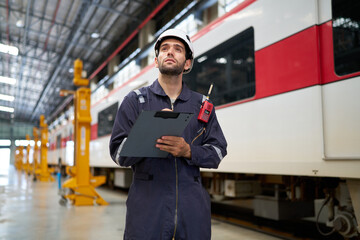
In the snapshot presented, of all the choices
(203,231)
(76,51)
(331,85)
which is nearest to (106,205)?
(331,85)

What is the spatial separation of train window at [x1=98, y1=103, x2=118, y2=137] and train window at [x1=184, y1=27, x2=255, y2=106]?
4.41m

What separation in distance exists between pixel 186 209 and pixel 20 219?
4.94m

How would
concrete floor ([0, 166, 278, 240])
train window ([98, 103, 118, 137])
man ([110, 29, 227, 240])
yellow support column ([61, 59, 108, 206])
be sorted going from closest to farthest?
man ([110, 29, 227, 240]) < concrete floor ([0, 166, 278, 240]) < yellow support column ([61, 59, 108, 206]) < train window ([98, 103, 118, 137])

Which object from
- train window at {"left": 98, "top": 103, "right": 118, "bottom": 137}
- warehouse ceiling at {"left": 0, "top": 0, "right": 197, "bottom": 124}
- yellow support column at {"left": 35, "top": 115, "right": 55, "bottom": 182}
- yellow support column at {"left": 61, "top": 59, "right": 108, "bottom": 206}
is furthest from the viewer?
yellow support column at {"left": 35, "top": 115, "right": 55, "bottom": 182}

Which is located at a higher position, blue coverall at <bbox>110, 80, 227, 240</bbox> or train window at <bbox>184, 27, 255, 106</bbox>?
train window at <bbox>184, 27, 255, 106</bbox>

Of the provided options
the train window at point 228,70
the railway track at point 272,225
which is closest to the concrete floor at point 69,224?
the railway track at point 272,225

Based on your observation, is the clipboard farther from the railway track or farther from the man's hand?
the railway track

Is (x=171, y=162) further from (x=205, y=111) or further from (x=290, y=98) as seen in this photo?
(x=290, y=98)

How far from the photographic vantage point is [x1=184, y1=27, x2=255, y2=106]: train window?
13.5 feet

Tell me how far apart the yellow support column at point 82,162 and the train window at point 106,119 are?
47.2 inches

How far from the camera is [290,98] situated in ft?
11.2

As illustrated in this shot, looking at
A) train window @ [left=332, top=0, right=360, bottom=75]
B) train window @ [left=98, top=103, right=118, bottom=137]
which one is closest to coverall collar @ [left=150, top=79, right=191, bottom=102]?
train window @ [left=332, top=0, right=360, bottom=75]

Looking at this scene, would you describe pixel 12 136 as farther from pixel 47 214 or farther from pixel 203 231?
pixel 203 231

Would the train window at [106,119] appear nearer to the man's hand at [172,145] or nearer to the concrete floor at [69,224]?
the concrete floor at [69,224]
